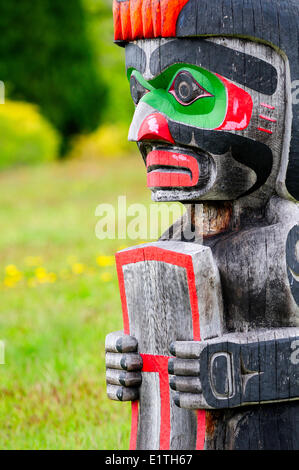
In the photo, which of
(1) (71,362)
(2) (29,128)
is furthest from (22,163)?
(1) (71,362)

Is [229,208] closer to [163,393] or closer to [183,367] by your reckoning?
[183,367]

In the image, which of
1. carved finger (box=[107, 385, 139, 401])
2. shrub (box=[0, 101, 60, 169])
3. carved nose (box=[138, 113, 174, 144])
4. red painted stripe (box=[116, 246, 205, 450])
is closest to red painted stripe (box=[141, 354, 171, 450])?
red painted stripe (box=[116, 246, 205, 450])

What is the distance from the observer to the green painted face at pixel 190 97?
2764 mm

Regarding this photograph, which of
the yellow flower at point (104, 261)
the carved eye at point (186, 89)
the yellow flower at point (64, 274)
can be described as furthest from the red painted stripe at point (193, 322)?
the yellow flower at point (64, 274)

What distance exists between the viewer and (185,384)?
2.68 meters

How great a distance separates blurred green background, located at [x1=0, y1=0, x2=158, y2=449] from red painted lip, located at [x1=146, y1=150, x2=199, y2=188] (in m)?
1.65

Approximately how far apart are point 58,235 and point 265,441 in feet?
23.1

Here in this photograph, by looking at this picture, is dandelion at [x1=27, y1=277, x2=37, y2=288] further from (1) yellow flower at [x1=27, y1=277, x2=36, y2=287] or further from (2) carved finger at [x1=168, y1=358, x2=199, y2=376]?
(2) carved finger at [x1=168, y1=358, x2=199, y2=376]

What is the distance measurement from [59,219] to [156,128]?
818 cm

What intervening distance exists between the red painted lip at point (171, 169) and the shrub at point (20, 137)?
49.5ft

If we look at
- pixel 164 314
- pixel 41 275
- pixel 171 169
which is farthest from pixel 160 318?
pixel 41 275

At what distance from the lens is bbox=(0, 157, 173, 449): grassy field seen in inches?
166

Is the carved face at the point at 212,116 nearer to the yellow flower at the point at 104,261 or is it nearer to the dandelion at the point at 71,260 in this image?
the yellow flower at the point at 104,261

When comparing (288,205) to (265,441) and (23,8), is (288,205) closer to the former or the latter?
(265,441)
